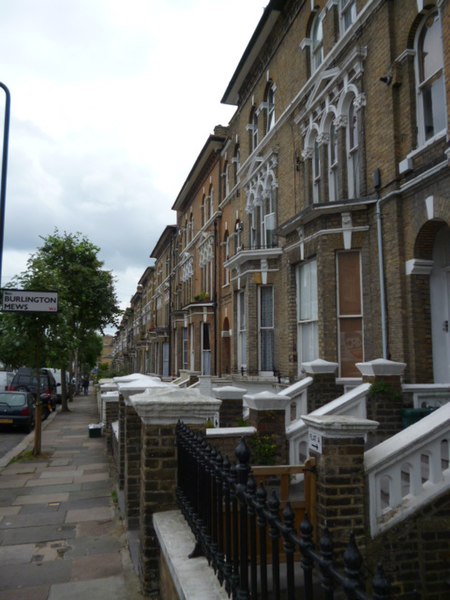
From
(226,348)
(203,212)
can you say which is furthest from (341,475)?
(203,212)

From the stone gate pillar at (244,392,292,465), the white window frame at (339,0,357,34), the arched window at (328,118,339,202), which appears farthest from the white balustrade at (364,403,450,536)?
the white window frame at (339,0,357,34)

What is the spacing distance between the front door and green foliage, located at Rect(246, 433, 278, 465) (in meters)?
3.49

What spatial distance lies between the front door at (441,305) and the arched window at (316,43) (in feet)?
20.7

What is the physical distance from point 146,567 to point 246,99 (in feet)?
55.7

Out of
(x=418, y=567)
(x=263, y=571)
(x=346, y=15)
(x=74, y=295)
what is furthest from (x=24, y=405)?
(x=263, y=571)

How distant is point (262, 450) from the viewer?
7.18 metres

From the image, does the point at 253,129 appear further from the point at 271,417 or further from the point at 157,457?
the point at 157,457

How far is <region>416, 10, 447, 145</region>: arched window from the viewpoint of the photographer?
8.83 m

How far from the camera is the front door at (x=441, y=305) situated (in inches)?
354

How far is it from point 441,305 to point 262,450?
423 cm

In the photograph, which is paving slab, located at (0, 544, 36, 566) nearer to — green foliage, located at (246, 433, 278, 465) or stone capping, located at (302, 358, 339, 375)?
green foliage, located at (246, 433, 278, 465)

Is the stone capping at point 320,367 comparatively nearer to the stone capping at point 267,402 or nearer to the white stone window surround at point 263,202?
the stone capping at point 267,402

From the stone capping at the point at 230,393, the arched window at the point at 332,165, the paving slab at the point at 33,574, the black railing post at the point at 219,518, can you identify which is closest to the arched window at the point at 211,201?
the arched window at the point at 332,165

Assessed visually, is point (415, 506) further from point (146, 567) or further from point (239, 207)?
point (239, 207)
